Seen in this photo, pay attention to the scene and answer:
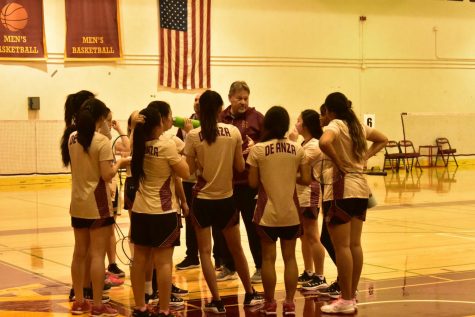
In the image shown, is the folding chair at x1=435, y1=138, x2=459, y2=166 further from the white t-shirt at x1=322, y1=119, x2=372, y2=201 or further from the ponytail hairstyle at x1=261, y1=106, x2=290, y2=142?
the ponytail hairstyle at x1=261, y1=106, x2=290, y2=142

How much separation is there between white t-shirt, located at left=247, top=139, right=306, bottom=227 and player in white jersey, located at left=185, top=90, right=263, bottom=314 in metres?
0.27

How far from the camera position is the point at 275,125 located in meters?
6.55

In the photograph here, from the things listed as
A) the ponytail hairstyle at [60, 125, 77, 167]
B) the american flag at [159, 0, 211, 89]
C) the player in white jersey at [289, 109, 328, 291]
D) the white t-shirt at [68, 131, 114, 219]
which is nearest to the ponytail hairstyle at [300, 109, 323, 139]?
the player in white jersey at [289, 109, 328, 291]

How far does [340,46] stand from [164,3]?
578 centimetres

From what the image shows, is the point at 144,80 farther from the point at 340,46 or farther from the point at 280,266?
the point at 280,266

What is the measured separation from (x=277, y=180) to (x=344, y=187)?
1.83 feet

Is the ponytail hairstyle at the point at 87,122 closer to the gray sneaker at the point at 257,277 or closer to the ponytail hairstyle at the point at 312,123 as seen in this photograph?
the ponytail hairstyle at the point at 312,123

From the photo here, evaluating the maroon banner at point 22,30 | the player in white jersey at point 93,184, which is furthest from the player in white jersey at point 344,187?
the maroon banner at point 22,30

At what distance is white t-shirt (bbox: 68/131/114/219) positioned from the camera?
6.43 m

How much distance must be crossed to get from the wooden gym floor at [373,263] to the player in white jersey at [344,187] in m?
0.36

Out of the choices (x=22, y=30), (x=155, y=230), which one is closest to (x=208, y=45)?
(x=22, y=30)

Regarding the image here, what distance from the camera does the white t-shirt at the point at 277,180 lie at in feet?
21.2

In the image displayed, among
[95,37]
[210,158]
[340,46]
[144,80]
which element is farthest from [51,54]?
[210,158]

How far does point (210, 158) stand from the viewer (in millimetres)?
6707
